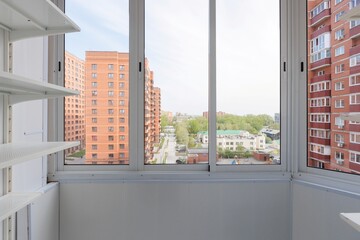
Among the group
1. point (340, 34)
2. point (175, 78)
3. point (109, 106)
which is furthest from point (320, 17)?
point (109, 106)

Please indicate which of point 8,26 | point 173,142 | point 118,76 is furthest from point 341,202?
point 8,26

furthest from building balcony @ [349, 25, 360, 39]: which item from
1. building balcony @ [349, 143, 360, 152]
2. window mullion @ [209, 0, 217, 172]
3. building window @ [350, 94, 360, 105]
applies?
window mullion @ [209, 0, 217, 172]

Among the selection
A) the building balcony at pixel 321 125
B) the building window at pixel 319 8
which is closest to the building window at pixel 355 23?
the building window at pixel 319 8

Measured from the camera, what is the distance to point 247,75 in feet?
7.39

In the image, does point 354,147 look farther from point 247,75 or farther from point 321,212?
point 247,75

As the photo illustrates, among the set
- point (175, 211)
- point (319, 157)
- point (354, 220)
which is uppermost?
point (319, 157)

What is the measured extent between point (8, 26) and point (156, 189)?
1.46 meters

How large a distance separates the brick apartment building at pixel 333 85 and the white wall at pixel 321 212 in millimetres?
223

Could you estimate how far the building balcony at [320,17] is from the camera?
2.04m

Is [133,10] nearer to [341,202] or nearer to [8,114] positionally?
[8,114]

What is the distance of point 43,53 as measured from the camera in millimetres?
1995

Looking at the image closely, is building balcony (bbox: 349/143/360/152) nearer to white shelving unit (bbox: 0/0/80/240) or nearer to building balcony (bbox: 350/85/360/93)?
building balcony (bbox: 350/85/360/93)

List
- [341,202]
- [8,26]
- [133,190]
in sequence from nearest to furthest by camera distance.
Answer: [8,26] < [341,202] < [133,190]

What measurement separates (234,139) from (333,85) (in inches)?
33.3
